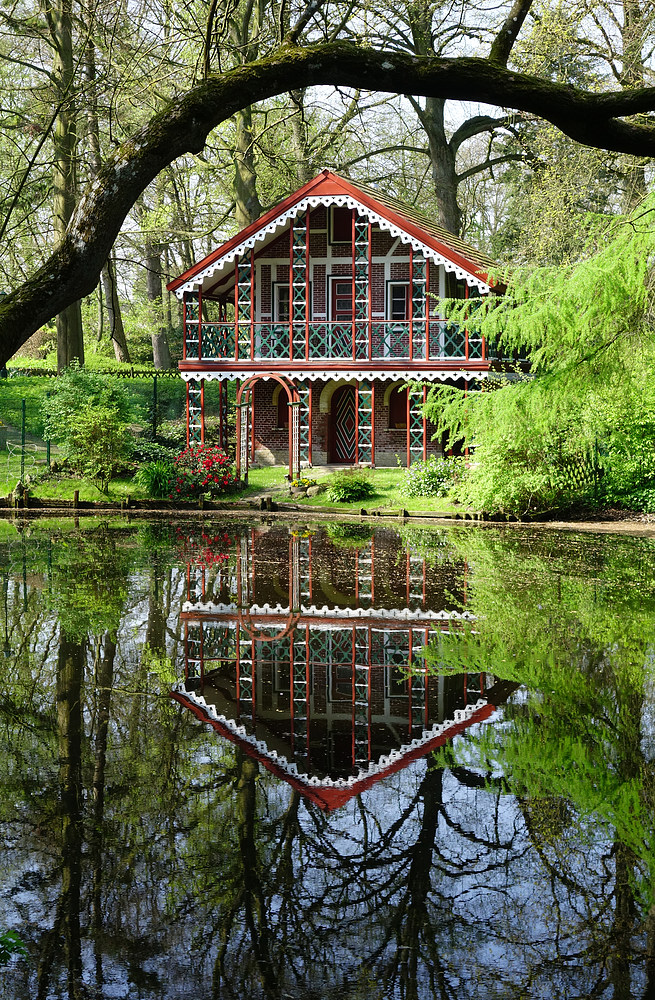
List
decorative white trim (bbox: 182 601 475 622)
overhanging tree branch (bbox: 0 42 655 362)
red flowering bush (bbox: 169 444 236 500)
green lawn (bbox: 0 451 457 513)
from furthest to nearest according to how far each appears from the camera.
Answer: red flowering bush (bbox: 169 444 236 500)
green lawn (bbox: 0 451 457 513)
decorative white trim (bbox: 182 601 475 622)
overhanging tree branch (bbox: 0 42 655 362)

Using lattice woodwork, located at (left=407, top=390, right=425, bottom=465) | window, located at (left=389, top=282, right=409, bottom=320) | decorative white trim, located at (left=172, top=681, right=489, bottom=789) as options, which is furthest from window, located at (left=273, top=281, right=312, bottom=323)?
decorative white trim, located at (left=172, top=681, right=489, bottom=789)

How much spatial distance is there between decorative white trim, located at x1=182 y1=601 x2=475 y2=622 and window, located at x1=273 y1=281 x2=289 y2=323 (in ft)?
70.1

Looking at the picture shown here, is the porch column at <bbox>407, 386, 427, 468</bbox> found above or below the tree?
above

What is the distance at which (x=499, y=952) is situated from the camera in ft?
13.5

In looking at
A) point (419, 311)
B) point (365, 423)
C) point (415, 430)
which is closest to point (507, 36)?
point (365, 423)

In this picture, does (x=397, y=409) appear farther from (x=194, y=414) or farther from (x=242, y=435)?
(x=194, y=414)

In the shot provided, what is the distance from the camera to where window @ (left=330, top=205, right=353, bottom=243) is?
3188 centimetres

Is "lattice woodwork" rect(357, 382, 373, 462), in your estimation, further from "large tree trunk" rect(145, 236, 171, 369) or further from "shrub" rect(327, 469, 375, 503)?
"large tree trunk" rect(145, 236, 171, 369)

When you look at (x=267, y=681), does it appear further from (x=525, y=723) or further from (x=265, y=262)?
(x=265, y=262)

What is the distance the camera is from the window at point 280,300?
106 feet

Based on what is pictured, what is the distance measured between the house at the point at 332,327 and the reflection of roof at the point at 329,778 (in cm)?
1948

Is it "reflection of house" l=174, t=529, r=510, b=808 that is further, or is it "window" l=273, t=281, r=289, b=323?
"window" l=273, t=281, r=289, b=323

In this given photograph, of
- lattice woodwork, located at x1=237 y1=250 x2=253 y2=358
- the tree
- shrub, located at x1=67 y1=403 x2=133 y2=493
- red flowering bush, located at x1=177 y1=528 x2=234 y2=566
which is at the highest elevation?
lattice woodwork, located at x1=237 y1=250 x2=253 y2=358

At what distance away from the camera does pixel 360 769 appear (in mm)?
6383
